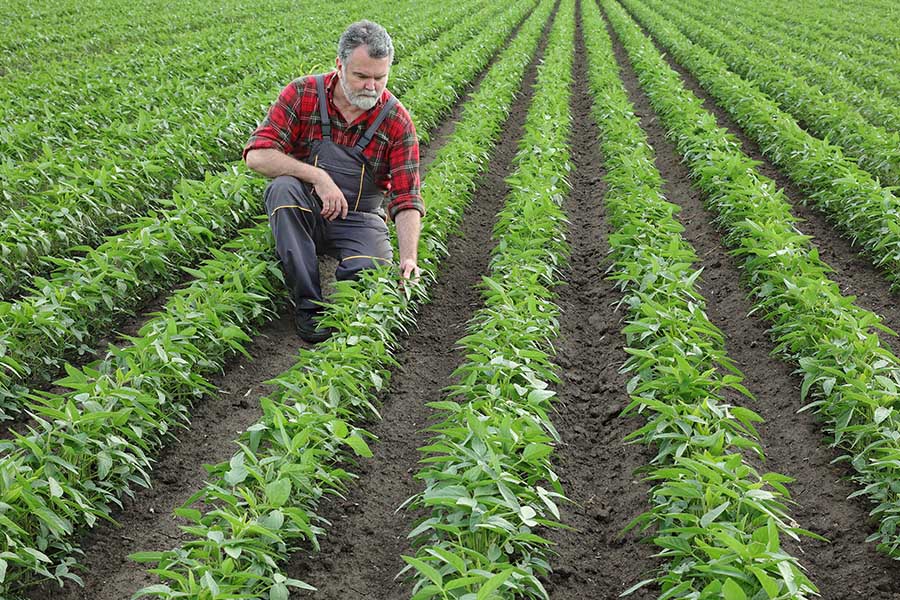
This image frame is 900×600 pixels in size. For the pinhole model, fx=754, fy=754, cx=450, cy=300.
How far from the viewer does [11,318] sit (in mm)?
4109

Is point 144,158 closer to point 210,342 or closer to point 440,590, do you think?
point 210,342

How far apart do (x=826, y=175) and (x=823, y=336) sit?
373 centimetres

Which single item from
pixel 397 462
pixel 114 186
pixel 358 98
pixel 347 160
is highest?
pixel 358 98

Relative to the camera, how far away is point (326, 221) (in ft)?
17.0

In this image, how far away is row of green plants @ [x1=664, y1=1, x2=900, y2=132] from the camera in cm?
1089

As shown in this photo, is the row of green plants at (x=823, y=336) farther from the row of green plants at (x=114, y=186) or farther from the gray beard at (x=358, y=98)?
the row of green plants at (x=114, y=186)

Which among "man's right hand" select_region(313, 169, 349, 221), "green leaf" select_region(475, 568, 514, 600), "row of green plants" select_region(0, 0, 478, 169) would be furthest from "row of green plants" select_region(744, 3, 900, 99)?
"green leaf" select_region(475, 568, 514, 600)

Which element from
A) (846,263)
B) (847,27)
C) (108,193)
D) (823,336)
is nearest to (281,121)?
(108,193)

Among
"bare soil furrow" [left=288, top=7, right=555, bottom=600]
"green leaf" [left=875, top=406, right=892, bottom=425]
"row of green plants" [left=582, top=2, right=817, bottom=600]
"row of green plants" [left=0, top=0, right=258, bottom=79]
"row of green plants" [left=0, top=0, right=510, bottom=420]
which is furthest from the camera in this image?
"row of green plants" [left=0, top=0, right=258, bottom=79]

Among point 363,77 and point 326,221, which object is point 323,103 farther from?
point 326,221

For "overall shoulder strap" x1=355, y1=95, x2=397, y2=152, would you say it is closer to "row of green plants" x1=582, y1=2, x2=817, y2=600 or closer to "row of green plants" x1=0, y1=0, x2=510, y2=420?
"row of green plants" x1=0, y1=0, x2=510, y2=420

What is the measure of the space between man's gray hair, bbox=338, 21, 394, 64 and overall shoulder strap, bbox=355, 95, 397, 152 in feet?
1.38

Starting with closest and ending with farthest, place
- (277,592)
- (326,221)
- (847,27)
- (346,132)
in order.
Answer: (277,592) < (346,132) < (326,221) < (847,27)

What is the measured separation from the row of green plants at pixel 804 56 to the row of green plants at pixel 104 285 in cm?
844
